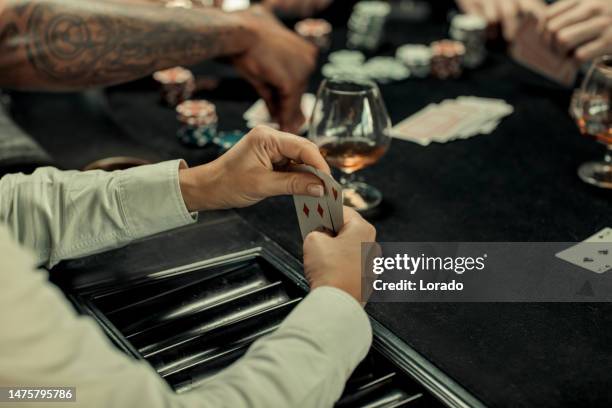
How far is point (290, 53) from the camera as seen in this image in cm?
190

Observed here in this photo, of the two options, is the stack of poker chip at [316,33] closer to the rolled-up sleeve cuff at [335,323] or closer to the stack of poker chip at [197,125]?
the stack of poker chip at [197,125]

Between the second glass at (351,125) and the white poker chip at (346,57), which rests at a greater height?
the second glass at (351,125)

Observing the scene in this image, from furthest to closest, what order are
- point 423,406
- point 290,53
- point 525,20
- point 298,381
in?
1. point 525,20
2. point 290,53
3. point 423,406
4. point 298,381

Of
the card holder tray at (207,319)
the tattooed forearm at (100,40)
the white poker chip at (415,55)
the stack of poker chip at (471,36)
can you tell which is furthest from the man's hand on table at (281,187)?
the stack of poker chip at (471,36)

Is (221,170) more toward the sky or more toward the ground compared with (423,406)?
more toward the sky

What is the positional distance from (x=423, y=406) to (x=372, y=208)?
1.79 ft

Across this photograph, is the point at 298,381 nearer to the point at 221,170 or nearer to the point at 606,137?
the point at 221,170

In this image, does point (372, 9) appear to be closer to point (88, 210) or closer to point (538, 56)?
point (538, 56)

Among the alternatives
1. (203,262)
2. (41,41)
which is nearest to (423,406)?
(203,262)

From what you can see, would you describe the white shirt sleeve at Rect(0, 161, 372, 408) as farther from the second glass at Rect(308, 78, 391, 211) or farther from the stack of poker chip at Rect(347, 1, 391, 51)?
the stack of poker chip at Rect(347, 1, 391, 51)

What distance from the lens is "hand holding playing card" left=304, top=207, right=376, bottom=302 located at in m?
1.01

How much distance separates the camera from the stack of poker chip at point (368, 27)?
248 cm

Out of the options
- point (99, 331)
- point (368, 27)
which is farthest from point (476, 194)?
point (368, 27)

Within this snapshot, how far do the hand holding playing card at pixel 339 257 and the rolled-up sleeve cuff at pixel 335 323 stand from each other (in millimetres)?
45
